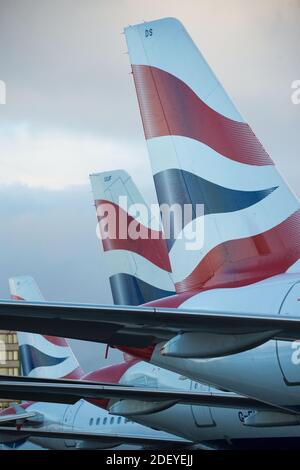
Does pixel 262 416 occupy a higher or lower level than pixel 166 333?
lower

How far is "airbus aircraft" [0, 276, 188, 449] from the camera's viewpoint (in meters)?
19.1

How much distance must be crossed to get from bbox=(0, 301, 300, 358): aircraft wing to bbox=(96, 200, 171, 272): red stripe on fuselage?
1036 cm

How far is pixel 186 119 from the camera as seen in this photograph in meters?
13.0

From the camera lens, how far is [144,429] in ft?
69.6

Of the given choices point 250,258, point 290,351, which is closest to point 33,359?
point 250,258

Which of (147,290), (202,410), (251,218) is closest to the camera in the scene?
(251,218)

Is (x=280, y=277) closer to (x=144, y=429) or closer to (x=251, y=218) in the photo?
(x=251, y=218)

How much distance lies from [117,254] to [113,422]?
4177mm

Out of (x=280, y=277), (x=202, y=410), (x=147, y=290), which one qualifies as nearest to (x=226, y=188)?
(x=280, y=277)

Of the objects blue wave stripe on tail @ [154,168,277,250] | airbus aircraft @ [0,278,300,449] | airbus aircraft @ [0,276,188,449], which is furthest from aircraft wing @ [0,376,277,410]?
airbus aircraft @ [0,276,188,449]

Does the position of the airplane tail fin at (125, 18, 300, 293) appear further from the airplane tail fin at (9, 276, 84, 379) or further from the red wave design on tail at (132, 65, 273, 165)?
the airplane tail fin at (9, 276, 84, 379)

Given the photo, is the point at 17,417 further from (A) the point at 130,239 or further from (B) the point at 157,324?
(B) the point at 157,324

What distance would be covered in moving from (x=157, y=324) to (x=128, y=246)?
11.6 m
